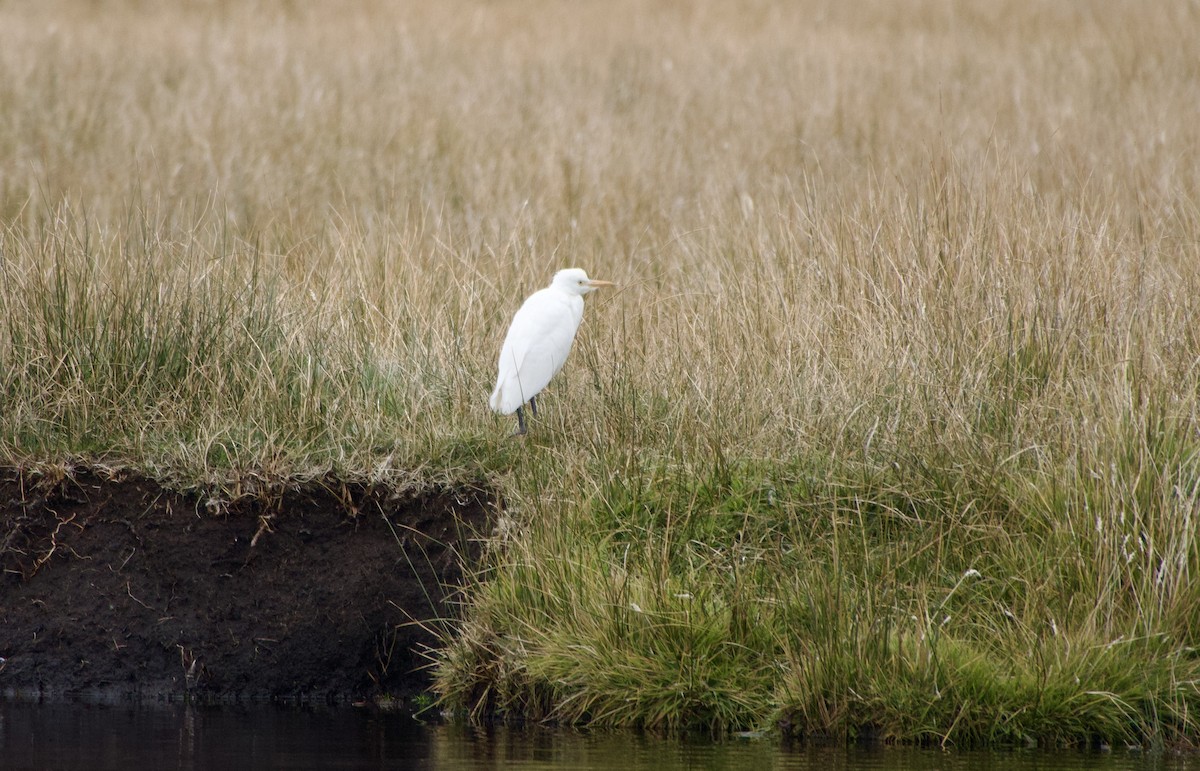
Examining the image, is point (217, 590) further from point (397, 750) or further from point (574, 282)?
point (574, 282)

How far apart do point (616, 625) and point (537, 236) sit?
4778 mm

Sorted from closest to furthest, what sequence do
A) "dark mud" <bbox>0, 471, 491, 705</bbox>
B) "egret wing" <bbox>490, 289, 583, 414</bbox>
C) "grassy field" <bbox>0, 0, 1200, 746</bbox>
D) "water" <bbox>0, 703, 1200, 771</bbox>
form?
"water" <bbox>0, 703, 1200, 771</bbox>, "grassy field" <bbox>0, 0, 1200, 746</bbox>, "dark mud" <bbox>0, 471, 491, 705</bbox>, "egret wing" <bbox>490, 289, 583, 414</bbox>

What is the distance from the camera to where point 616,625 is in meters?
4.77

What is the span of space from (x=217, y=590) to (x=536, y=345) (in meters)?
1.71

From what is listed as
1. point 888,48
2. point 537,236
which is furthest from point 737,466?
point 888,48

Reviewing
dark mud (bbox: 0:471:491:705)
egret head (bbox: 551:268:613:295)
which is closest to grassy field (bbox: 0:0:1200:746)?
dark mud (bbox: 0:471:491:705)

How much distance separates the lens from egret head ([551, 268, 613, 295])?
627 centimetres

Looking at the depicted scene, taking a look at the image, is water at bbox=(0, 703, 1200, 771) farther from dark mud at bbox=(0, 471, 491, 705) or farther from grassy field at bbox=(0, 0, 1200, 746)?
dark mud at bbox=(0, 471, 491, 705)

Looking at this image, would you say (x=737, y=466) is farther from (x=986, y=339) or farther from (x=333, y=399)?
(x=333, y=399)

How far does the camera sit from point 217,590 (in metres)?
5.60

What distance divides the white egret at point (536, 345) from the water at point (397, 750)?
1.46 meters

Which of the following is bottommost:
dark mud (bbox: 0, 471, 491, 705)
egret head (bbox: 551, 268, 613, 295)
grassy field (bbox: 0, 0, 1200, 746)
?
dark mud (bbox: 0, 471, 491, 705)

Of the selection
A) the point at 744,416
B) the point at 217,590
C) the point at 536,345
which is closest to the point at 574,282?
the point at 536,345

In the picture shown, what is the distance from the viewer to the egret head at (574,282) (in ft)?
20.6
